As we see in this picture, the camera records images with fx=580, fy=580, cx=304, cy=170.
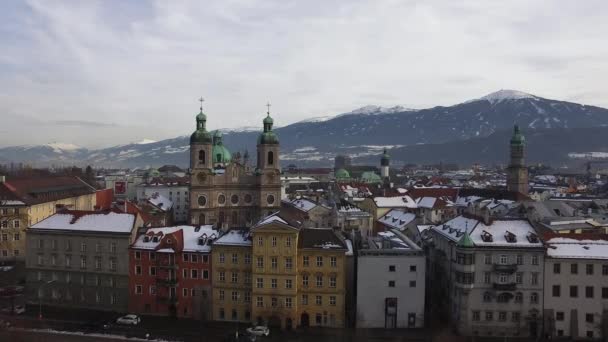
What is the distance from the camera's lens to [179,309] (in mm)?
74875

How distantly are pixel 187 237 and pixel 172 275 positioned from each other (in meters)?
5.30

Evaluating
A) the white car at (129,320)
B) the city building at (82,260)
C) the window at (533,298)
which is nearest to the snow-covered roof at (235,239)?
the city building at (82,260)

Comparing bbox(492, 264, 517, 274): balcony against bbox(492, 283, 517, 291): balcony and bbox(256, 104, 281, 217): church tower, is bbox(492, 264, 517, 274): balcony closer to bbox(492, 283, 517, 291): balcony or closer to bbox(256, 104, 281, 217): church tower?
bbox(492, 283, 517, 291): balcony

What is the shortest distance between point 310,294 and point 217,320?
493 inches

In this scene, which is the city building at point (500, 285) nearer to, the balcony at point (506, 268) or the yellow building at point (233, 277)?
the balcony at point (506, 268)

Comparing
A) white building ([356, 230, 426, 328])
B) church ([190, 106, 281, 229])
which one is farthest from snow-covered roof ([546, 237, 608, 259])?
church ([190, 106, 281, 229])

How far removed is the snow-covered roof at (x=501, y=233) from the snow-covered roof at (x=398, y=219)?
32684 mm

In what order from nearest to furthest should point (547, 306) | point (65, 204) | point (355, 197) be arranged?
point (547, 306), point (65, 204), point (355, 197)

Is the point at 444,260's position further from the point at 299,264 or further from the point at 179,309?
the point at 179,309

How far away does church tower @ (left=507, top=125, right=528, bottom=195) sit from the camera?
527 ft

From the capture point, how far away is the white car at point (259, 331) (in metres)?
67.7

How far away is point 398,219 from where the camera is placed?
113625 mm

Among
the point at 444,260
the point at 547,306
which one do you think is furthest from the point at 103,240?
the point at 547,306

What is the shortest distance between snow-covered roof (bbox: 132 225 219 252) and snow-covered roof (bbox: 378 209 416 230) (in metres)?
40.4
